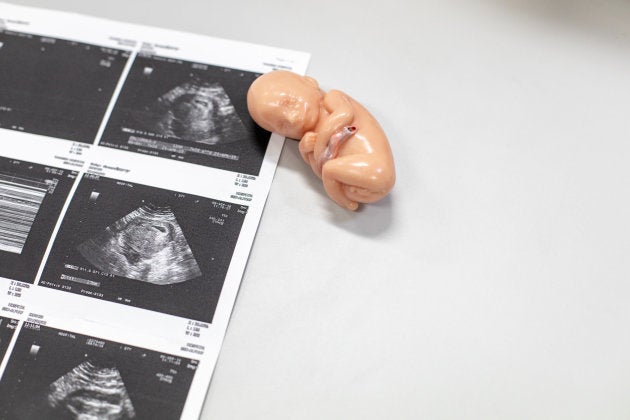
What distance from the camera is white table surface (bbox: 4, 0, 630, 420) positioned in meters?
0.72

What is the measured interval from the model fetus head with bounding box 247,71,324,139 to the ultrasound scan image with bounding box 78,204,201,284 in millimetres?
181

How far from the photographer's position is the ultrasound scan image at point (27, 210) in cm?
77

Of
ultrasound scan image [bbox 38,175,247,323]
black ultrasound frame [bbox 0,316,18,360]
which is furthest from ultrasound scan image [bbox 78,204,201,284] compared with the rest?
black ultrasound frame [bbox 0,316,18,360]

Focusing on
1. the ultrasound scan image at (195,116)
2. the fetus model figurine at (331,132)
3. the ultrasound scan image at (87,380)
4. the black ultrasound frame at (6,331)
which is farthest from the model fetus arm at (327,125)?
the black ultrasound frame at (6,331)

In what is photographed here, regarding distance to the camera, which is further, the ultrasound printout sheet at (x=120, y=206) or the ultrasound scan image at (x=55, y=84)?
the ultrasound scan image at (x=55, y=84)

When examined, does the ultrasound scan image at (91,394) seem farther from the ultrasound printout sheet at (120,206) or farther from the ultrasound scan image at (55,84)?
the ultrasound scan image at (55,84)

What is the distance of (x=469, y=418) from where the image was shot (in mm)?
701

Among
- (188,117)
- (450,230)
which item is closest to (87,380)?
(188,117)

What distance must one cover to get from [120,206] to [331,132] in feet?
0.96

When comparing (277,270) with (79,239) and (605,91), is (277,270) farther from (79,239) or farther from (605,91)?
(605,91)

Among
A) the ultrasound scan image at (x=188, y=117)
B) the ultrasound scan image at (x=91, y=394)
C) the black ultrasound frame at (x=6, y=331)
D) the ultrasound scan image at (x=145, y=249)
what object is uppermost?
the ultrasound scan image at (x=188, y=117)

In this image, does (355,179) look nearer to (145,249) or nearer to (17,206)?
(145,249)

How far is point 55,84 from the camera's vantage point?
891mm

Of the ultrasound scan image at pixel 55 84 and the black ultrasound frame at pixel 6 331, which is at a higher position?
the ultrasound scan image at pixel 55 84
